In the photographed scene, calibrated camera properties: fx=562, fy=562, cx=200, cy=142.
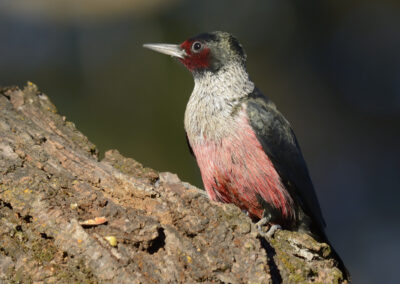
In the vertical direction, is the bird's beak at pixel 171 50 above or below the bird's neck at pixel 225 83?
above

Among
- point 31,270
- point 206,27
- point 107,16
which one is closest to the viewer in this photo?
point 31,270

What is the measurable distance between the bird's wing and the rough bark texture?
1.11m

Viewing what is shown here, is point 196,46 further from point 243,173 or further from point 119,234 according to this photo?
point 119,234

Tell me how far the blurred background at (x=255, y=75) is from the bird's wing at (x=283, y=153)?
4072 mm

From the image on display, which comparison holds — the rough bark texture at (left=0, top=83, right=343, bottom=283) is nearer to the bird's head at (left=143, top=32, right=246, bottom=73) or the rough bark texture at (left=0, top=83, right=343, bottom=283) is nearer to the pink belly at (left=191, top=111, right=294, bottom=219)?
the pink belly at (left=191, top=111, right=294, bottom=219)

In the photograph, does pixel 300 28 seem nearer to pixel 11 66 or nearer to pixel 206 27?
pixel 206 27

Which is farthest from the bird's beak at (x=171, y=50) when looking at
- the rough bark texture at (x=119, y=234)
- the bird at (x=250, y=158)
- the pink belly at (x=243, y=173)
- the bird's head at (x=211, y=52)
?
the rough bark texture at (x=119, y=234)

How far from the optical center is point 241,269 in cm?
298

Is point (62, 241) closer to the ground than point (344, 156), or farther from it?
closer to the ground

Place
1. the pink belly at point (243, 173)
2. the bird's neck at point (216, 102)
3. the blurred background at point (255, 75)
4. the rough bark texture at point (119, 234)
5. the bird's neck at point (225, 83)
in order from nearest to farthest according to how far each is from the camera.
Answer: the rough bark texture at point (119, 234)
the pink belly at point (243, 173)
the bird's neck at point (216, 102)
the bird's neck at point (225, 83)
the blurred background at point (255, 75)

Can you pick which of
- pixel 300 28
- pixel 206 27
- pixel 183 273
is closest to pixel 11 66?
pixel 206 27

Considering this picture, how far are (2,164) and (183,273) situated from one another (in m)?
1.29

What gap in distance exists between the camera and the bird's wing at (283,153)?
15.3 feet

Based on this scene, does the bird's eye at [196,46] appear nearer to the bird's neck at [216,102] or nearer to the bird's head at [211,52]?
the bird's head at [211,52]
